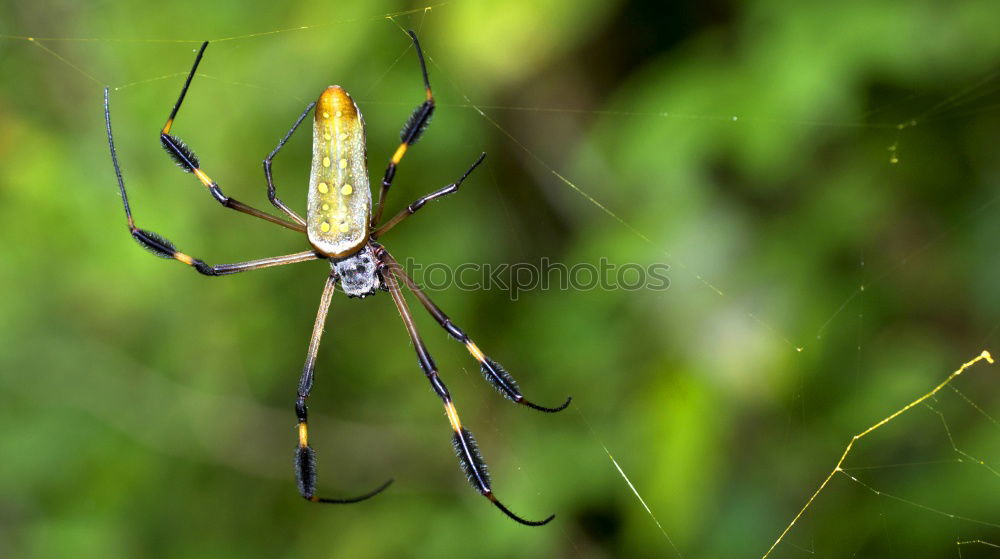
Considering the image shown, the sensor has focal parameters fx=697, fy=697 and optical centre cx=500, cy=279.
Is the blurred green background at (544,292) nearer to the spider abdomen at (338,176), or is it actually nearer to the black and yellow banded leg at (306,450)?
the spider abdomen at (338,176)

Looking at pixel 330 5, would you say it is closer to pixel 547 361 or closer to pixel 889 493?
pixel 547 361

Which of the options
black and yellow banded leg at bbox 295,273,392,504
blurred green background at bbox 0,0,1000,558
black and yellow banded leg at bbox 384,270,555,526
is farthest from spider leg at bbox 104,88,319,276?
blurred green background at bbox 0,0,1000,558

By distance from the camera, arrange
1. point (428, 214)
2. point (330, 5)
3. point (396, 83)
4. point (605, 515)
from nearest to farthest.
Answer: point (330, 5) → point (605, 515) → point (396, 83) → point (428, 214)

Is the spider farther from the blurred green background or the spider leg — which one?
the blurred green background

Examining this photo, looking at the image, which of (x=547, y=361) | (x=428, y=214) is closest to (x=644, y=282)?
(x=547, y=361)

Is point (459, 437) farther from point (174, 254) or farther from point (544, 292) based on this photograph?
point (174, 254)

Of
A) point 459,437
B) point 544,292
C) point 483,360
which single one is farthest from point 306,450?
point 544,292

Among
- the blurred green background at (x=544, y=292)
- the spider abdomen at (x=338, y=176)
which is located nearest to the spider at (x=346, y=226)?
the spider abdomen at (x=338, y=176)
